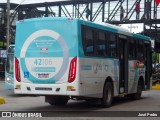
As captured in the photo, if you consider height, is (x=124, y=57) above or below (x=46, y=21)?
below

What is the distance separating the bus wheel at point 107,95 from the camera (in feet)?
52.5

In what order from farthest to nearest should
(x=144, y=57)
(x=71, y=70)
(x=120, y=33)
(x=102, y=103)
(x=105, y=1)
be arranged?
(x=105, y=1) < (x=144, y=57) < (x=120, y=33) < (x=102, y=103) < (x=71, y=70)

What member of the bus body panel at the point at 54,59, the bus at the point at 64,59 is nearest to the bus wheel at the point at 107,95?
the bus at the point at 64,59

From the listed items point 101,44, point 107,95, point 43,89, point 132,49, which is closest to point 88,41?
point 101,44

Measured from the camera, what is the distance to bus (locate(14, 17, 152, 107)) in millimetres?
14312

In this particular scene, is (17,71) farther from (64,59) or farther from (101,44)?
(101,44)

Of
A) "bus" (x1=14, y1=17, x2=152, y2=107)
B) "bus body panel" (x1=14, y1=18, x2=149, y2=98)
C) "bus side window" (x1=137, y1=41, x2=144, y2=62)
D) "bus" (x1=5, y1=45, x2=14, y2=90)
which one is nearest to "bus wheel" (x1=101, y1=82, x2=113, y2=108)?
"bus" (x1=14, y1=17, x2=152, y2=107)

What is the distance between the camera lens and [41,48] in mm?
14805

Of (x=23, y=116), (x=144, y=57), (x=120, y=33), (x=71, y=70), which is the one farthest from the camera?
(x=144, y=57)

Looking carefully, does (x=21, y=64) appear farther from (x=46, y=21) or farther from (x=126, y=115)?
(x=126, y=115)

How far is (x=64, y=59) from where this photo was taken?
1438 centimetres

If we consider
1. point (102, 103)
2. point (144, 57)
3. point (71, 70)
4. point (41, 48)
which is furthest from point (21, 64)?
point (144, 57)

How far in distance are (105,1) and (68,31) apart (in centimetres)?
2387

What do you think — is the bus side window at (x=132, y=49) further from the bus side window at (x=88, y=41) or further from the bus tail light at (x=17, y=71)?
the bus tail light at (x=17, y=71)
